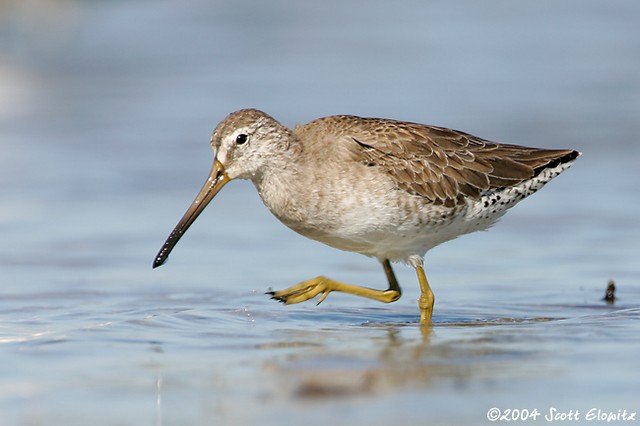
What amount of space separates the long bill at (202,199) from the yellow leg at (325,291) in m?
0.79

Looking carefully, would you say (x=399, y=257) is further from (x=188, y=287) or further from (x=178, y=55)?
(x=178, y=55)

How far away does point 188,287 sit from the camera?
8.83 metres

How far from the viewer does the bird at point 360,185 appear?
7.86 meters

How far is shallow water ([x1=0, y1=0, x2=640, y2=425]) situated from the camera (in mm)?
5871

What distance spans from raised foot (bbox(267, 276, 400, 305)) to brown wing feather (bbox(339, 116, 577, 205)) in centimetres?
77

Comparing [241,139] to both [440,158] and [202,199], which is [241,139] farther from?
[440,158]

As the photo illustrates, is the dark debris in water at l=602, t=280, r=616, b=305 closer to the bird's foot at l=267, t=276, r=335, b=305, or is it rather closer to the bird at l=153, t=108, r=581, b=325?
the bird at l=153, t=108, r=581, b=325

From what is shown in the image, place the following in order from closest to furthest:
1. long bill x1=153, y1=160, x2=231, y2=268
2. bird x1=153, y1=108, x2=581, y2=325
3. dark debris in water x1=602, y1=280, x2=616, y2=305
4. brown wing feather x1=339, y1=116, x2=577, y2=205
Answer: bird x1=153, y1=108, x2=581, y2=325 < long bill x1=153, y1=160, x2=231, y2=268 < brown wing feather x1=339, y1=116, x2=577, y2=205 < dark debris in water x1=602, y1=280, x2=616, y2=305

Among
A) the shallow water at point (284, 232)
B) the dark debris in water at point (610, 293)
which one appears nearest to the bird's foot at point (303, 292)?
the shallow water at point (284, 232)

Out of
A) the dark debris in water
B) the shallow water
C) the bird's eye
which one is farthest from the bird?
the dark debris in water

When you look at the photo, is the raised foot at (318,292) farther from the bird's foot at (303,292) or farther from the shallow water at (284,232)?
the shallow water at (284,232)

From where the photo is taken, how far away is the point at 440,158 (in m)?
8.45

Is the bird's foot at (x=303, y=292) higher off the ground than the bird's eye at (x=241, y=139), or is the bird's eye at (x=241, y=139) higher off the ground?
the bird's eye at (x=241, y=139)

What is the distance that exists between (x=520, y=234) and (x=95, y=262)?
12.4ft
